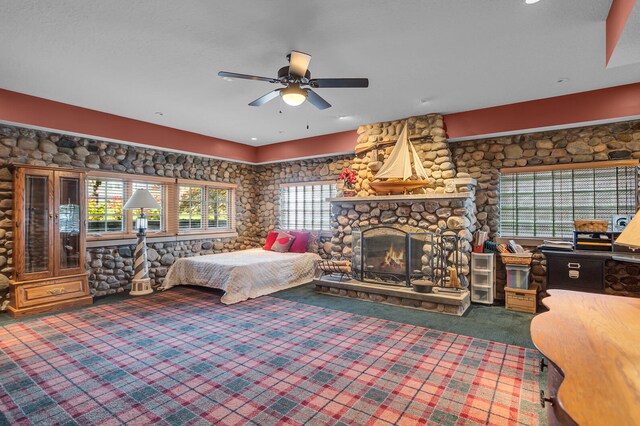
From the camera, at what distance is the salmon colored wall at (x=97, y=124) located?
3947 mm

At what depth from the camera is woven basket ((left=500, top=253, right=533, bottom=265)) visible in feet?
13.9

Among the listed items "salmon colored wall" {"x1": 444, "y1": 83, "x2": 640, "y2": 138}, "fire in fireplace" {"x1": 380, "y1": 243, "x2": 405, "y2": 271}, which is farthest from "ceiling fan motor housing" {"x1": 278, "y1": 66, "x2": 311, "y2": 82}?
"fire in fireplace" {"x1": 380, "y1": 243, "x2": 405, "y2": 271}

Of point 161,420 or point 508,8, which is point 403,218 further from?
point 161,420

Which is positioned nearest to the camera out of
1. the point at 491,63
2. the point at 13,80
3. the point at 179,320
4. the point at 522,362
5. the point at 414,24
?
the point at 414,24

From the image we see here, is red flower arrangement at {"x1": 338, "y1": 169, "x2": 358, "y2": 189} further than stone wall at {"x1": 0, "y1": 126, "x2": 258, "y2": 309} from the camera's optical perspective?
Yes

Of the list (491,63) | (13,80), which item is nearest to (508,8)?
(491,63)

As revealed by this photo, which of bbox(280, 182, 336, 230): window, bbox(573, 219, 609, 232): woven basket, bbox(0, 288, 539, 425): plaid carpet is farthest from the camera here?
bbox(280, 182, 336, 230): window

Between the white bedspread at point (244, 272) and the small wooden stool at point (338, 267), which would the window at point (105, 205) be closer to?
the white bedspread at point (244, 272)

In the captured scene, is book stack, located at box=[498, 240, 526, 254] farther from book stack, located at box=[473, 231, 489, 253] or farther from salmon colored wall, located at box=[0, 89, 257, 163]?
salmon colored wall, located at box=[0, 89, 257, 163]

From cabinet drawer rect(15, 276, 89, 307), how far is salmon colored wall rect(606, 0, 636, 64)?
233 inches

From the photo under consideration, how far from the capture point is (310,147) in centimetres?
621

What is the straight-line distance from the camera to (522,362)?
2820mm

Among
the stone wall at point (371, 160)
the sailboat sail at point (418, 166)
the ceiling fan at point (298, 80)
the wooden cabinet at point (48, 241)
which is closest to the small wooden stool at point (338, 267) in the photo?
the stone wall at point (371, 160)

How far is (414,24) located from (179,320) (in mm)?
3801
